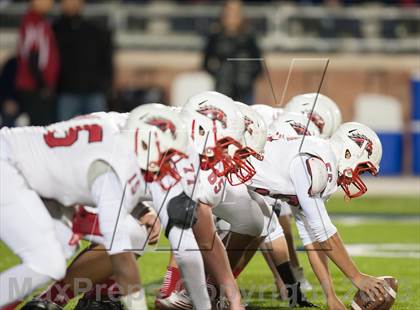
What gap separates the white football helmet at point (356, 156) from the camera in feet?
19.4

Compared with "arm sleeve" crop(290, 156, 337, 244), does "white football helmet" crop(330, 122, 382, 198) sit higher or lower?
higher

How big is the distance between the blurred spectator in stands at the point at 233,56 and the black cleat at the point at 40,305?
6302mm

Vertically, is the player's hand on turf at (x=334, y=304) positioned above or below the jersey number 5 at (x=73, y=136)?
below

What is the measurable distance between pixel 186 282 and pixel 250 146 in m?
1.01

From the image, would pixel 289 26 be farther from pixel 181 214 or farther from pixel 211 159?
pixel 181 214

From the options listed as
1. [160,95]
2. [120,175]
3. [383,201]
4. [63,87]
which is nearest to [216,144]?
[120,175]

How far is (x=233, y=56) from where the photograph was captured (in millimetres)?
11328

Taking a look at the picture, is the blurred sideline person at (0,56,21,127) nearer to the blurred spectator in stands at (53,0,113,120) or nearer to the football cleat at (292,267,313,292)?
the blurred spectator in stands at (53,0,113,120)

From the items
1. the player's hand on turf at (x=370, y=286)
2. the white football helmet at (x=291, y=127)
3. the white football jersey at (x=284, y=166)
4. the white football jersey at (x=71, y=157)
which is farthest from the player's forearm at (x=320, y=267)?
the white football jersey at (x=71, y=157)

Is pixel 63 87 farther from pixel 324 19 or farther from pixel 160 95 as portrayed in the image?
pixel 324 19

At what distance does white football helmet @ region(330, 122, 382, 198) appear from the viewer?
592 cm

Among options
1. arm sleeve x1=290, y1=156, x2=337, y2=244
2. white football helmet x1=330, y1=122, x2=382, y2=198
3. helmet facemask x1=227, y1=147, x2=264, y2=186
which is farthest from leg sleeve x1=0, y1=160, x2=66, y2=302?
white football helmet x1=330, y1=122, x2=382, y2=198

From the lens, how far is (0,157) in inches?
197

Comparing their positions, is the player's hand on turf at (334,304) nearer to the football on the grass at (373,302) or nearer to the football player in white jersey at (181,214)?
the football on the grass at (373,302)
